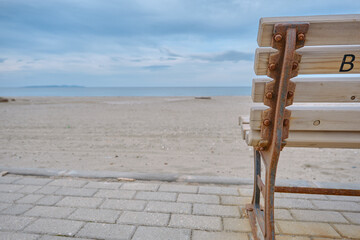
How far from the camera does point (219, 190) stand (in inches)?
123

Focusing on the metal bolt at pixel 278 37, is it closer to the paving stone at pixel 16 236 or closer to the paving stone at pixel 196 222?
the paving stone at pixel 196 222

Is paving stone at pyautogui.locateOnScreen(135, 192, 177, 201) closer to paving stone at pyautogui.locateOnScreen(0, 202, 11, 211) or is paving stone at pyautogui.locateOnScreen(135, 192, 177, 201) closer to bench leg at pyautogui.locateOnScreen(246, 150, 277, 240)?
bench leg at pyautogui.locateOnScreen(246, 150, 277, 240)

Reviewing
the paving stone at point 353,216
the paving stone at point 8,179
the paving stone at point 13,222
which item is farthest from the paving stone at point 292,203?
the paving stone at point 8,179

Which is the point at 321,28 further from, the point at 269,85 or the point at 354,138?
the point at 354,138

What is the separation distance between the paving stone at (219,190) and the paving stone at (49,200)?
1709 mm

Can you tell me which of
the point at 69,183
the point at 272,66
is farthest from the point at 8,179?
the point at 272,66

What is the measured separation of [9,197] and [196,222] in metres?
2.25

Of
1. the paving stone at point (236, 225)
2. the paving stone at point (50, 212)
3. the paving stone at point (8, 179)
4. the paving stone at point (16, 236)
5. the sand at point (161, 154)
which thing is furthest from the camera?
the sand at point (161, 154)

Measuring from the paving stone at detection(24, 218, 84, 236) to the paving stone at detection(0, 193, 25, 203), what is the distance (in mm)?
689

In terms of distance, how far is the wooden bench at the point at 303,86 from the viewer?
1.54 m

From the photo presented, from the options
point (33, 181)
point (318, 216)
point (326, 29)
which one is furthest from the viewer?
point (33, 181)

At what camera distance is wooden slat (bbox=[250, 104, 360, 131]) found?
67.7 inches

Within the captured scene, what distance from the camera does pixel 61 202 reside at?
9.35 feet

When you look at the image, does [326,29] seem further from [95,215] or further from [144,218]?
[95,215]
